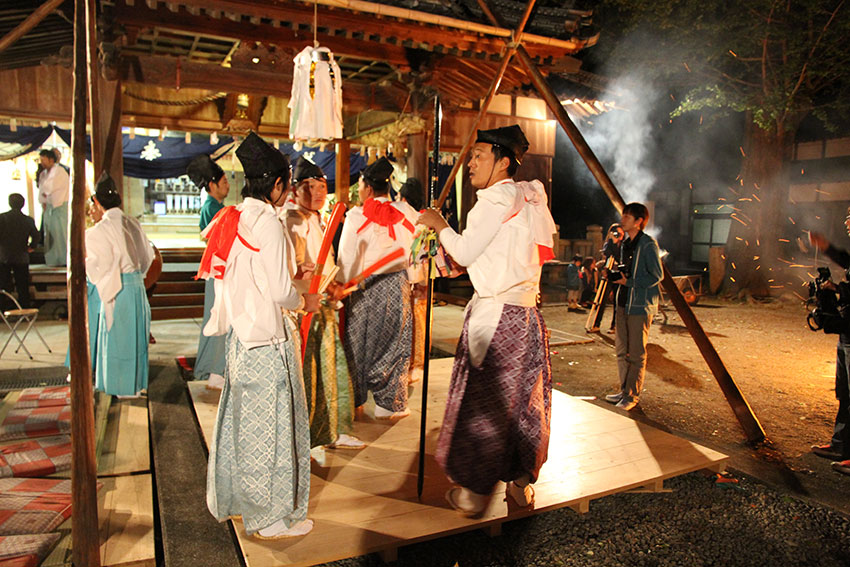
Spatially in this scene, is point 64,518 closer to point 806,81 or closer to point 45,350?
point 45,350

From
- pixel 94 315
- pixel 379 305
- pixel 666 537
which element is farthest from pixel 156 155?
pixel 666 537

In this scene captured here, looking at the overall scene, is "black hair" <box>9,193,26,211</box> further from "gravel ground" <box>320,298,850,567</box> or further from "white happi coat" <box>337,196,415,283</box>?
"gravel ground" <box>320,298,850,567</box>

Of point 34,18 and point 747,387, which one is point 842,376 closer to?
point 747,387

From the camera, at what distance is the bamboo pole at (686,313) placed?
5504 millimetres

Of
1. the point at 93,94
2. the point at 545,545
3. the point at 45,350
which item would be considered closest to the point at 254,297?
the point at 545,545

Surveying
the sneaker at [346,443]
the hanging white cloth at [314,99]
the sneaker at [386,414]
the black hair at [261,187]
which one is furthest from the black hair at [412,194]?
the black hair at [261,187]

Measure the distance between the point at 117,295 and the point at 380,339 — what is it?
2.96 m

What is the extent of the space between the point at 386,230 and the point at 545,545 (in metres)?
3.08

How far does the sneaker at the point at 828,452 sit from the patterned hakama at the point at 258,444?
497 centimetres

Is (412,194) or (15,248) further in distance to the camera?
(15,248)

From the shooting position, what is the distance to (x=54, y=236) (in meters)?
12.8

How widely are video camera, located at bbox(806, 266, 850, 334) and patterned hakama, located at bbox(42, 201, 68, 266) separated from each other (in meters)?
14.0

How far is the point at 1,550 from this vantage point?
11.1 feet

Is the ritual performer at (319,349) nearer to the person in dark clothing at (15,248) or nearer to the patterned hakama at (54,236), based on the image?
the person in dark clothing at (15,248)
